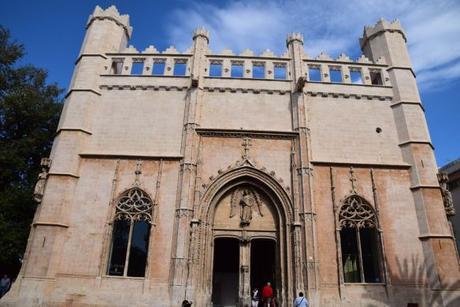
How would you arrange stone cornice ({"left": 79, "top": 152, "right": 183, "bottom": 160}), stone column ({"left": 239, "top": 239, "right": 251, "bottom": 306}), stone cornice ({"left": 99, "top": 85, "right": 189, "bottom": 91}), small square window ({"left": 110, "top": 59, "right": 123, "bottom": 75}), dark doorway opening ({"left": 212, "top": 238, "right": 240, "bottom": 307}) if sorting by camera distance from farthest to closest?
small square window ({"left": 110, "top": 59, "right": 123, "bottom": 75}), stone cornice ({"left": 99, "top": 85, "right": 189, "bottom": 91}), dark doorway opening ({"left": 212, "top": 238, "right": 240, "bottom": 307}), stone cornice ({"left": 79, "top": 152, "right": 183, "bottom": 160}), stone column ({"left": 239, "top": 239, "right": 251, "bottom": 306})

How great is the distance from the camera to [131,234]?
567 inches

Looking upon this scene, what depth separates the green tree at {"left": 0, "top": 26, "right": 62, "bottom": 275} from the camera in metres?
17.2

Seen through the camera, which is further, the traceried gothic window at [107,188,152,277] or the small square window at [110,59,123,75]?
the small square window at [110,59,123,75]

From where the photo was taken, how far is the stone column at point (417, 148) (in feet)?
45.5

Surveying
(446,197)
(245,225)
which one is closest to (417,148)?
(446,197)

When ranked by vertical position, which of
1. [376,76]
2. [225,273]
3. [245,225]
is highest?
[376,76]

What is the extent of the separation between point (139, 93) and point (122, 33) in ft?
16.1

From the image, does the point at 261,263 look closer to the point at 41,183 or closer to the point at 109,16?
the point at 41,183

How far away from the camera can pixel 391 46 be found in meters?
19.0

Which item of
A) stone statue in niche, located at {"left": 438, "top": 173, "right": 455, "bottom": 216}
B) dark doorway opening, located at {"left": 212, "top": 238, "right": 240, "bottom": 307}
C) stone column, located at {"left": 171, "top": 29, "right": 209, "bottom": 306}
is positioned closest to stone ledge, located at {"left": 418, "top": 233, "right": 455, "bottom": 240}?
stone statue in niche, located at {"left": 438, "top": 173, "right": 455, "bottom": 216}

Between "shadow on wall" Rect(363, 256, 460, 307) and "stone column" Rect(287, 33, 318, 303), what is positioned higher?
"stone column" Rect(287, 33, 318, 303)

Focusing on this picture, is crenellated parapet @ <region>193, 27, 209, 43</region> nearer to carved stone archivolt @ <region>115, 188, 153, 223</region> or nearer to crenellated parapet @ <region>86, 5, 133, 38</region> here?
crenellated parapet @ <region>86, 5, 133, 38</region>

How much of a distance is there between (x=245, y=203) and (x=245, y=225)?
0.96 m

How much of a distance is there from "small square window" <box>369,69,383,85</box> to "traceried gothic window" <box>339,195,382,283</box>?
762 cm
